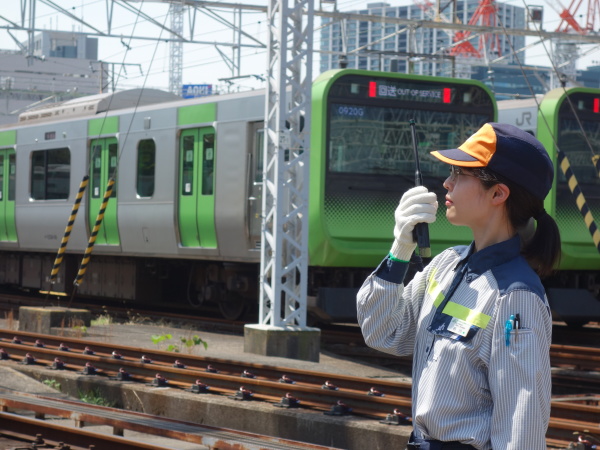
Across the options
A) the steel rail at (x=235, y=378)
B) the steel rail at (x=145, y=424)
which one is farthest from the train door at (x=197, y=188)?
the steel rail at (x=145, y=424)

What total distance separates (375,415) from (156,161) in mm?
9036

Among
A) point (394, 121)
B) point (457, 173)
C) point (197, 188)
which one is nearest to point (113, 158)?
point (197, 188)

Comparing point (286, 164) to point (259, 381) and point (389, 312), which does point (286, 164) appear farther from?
point (389, 312)

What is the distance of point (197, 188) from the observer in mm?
15914

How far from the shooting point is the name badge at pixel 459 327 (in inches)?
109

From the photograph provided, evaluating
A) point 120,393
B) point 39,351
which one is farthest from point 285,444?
point 39,351

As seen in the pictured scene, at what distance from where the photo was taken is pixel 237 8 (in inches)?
740

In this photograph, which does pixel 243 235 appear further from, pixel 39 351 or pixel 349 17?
pixel 349 17

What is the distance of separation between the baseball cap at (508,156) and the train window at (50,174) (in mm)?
16660

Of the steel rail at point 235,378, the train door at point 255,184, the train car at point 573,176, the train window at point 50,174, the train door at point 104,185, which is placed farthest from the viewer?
the train window at point 50,174

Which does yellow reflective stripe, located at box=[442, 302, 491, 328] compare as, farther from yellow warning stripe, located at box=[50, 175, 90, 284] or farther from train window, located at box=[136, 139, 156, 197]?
train window, located at box=[136, 139, 156, 197]

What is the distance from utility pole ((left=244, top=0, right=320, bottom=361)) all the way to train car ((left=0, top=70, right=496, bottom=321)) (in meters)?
1.11

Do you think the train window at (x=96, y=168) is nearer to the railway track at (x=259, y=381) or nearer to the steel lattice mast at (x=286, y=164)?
the railway track at (x=259, y=381)

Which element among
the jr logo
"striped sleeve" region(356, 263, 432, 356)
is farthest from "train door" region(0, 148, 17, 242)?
"striped sleeve" region(356, 263, 432, 356)
